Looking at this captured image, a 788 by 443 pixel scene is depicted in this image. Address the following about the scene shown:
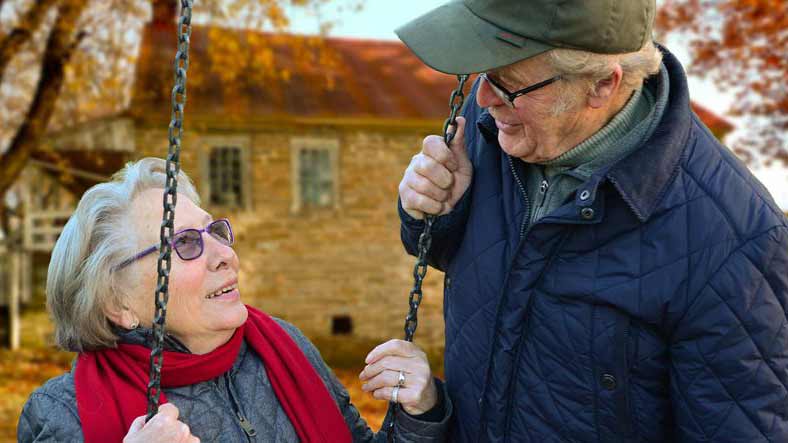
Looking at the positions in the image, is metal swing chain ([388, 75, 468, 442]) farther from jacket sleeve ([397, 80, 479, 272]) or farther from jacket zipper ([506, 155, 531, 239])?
jacket zipper ([506, 155, 531, 239])

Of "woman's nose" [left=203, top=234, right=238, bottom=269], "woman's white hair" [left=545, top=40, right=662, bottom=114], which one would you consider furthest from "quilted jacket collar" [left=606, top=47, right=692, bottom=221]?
"woman's nose" [left=203, top=234, right=238, bottom=269]

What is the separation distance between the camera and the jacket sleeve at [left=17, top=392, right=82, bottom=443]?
6.65 ft

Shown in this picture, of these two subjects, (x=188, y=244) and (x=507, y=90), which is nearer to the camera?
(x=507, y=90)

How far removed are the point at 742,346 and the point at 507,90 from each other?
827 mm

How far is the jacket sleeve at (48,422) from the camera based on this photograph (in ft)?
6.65

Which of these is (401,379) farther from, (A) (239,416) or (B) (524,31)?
(B) (524,31)

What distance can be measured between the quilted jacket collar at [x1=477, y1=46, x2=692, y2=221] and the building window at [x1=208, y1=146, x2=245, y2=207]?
13924 millimetres

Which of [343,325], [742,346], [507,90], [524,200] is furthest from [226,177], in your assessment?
[742,346]

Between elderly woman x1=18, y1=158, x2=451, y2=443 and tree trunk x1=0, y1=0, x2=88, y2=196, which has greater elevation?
tree trunk x1=0, y1=0, x2=88, y2=196

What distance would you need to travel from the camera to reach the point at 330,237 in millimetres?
15734

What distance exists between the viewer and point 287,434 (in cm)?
237

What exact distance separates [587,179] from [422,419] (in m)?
0.84

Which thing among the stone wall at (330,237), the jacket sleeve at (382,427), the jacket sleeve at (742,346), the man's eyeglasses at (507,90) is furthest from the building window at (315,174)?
the jacket sleeve at (742,346)

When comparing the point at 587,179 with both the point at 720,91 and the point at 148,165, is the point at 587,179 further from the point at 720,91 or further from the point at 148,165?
the point at 720,91
